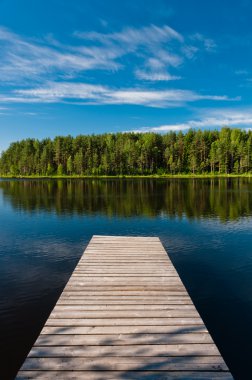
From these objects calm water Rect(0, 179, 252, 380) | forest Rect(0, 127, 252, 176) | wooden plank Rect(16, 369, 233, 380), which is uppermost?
forest Rect(0, 127, 252, 176)

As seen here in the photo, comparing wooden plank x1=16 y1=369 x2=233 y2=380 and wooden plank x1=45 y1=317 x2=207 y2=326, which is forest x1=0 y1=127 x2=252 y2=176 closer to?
wooden plank x1=45 y1=317 x2=207 y2=326

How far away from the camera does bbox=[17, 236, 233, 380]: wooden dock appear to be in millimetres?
6645

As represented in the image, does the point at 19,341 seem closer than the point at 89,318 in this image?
No

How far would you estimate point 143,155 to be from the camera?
145 metres

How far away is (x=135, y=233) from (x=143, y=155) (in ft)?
396

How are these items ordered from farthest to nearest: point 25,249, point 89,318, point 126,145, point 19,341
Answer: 1. point 126,145
2. point 25,249
3. point 19,341
4. point 89,318

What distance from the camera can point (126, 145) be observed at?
494 feet

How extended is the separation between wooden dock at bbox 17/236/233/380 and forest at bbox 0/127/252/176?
131563 millimetres

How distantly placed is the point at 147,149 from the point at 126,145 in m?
12.3

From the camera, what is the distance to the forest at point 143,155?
140 meters

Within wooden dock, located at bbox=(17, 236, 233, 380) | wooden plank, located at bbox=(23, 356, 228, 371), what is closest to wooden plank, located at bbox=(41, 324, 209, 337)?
wooden dock, located at bbox=(17, 236, 233, 380)

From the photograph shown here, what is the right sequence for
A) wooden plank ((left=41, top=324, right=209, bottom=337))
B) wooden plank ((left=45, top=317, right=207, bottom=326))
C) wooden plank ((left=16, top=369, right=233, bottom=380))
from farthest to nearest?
wooden plank ((left=45, top=317, right=207, bottom=326)) < wooden plank ((left=41, top=324, right=209, bottom=337)) < wooden plank ((left=16, top=369, right=233, bottom=380))

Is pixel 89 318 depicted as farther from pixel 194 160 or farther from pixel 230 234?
pixel 194 160

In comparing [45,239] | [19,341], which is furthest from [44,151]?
[19,341]
